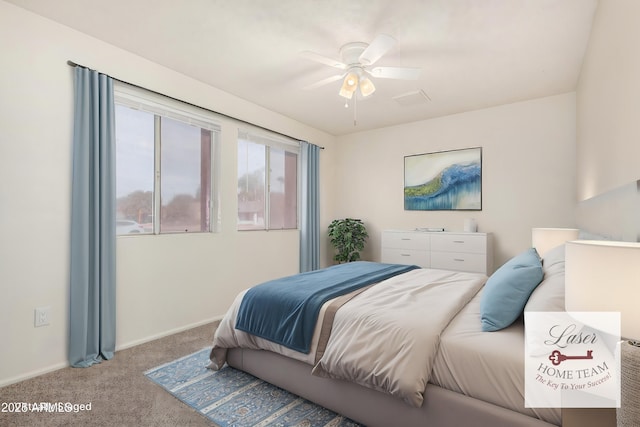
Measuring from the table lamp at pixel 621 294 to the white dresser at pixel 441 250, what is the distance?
3249mm

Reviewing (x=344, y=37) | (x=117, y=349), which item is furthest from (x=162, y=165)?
(x=344, y=37)

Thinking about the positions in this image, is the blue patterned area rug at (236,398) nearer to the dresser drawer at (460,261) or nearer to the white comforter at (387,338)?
the white comforter at (387,338)

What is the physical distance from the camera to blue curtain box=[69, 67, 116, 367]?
8.32 feet

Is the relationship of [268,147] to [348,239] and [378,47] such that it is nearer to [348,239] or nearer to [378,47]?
[348,239]

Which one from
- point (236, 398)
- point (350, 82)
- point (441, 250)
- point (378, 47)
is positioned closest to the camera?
point (236, 398)

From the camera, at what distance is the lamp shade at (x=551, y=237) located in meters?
2.65

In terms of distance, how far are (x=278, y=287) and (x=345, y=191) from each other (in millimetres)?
3553

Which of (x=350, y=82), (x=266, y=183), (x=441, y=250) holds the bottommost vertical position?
(x=441, y=250)

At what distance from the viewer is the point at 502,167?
4215mm

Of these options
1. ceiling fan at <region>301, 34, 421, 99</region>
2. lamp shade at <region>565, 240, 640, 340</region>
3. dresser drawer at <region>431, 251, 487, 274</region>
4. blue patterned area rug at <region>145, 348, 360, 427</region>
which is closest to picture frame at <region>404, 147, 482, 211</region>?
dresser drawer at <region>431, 251, 487, 274</region>

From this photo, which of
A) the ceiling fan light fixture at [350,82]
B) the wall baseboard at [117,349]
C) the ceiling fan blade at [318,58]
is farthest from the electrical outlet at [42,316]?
the ceiling fan light fixture at [350,82]

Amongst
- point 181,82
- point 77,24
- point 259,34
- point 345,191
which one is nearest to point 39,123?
point 77,24

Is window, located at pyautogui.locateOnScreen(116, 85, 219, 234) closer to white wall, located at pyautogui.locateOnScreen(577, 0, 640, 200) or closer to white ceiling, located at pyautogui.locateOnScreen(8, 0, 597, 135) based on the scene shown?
white ceiling, located at pyautogui.locateOnScreen(8, 0, 597, 135)

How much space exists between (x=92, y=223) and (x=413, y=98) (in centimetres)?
358
